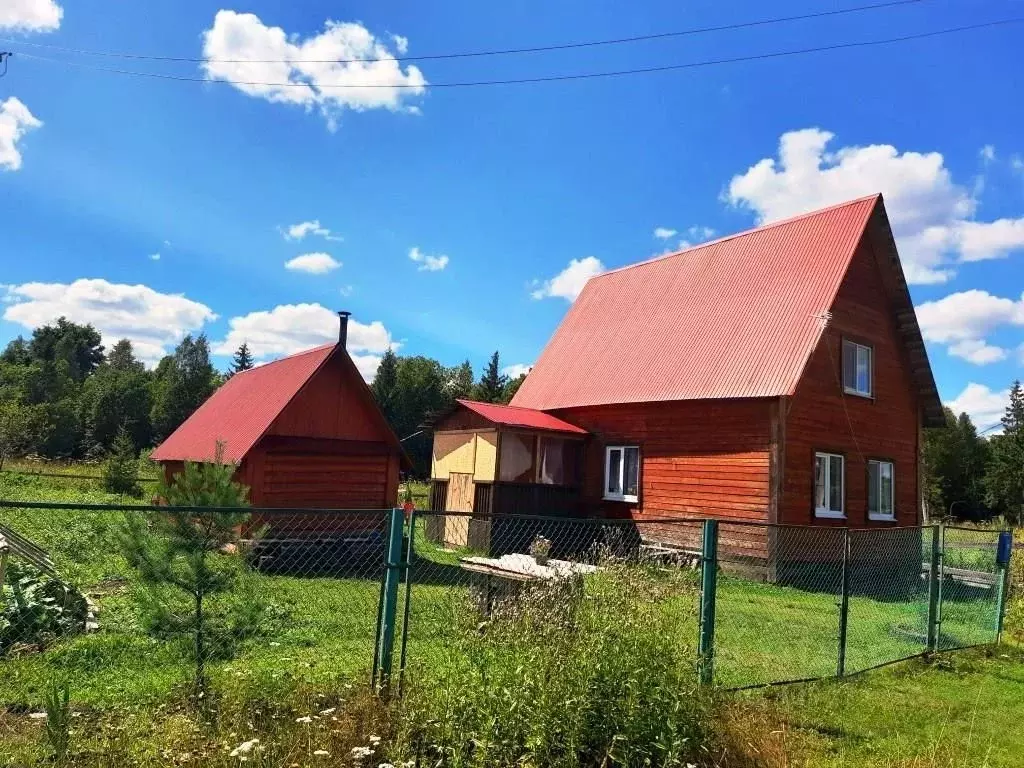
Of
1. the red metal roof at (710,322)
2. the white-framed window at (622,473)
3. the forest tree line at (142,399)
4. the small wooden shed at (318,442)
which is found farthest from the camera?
the forest tree line at (142,399)

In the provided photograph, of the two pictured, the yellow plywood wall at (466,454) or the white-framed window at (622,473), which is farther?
the white-framed window at (622,473)

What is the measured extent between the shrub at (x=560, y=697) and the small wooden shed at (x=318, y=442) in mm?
10004

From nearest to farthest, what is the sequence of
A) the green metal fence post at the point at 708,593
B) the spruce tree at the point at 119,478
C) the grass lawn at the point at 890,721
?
the grass lawn at the point at 890,721 → the green metal fence post at the point at 708,593 → the spruce tree at the point at 119,478

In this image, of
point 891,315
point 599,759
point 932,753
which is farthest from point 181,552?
point 891,315

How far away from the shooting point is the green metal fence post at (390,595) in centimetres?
464

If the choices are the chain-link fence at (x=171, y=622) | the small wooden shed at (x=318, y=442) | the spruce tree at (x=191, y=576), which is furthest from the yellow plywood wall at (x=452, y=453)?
the spruce tree at (x=191, y=576)

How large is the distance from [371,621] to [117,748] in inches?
190

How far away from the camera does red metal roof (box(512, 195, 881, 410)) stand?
53.2 feet

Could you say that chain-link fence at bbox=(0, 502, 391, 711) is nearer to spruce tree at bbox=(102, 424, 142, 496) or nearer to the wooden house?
the wooden house

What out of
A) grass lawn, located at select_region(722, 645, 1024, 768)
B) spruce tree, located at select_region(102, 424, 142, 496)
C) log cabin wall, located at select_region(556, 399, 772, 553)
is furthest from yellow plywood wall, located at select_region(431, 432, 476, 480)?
spruce tree, located at select_region(102, 424, 142, 496)

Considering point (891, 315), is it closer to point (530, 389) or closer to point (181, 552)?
point (530, 389)

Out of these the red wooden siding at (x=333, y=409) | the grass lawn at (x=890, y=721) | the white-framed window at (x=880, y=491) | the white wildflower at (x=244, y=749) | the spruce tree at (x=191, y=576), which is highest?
the red wooden siding at (x=333, y=409)

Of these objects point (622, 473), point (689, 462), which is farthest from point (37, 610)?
point (622, 473)

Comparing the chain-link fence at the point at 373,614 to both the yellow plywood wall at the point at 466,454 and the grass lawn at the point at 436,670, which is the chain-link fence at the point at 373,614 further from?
the yellow plywood wall at the point at 466,454
